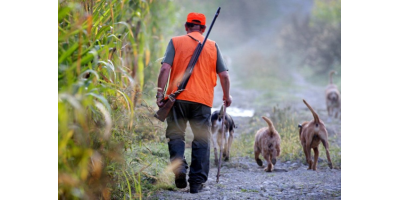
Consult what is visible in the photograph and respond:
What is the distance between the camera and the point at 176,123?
5289mm

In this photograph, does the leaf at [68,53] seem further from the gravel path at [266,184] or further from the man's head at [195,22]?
the man's head at [195,22]

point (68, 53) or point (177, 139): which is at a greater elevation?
Answer: point (68, 53)

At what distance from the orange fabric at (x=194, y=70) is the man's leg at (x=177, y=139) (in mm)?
180

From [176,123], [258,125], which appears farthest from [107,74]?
[258,125]

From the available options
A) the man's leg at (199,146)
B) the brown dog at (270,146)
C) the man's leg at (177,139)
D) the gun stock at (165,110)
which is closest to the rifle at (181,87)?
the gun stock at (165,110)

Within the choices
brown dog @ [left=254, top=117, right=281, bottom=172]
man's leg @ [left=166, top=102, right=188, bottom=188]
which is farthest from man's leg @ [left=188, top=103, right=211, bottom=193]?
brown dog @ [left=254, top=117, right=281, bottom=172]

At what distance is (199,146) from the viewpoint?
5.35 m

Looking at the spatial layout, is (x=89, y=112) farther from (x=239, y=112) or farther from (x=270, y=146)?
(x=239, y=112)

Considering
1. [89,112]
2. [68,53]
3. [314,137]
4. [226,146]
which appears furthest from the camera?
[226,146]

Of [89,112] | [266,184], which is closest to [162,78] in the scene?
[89,112]

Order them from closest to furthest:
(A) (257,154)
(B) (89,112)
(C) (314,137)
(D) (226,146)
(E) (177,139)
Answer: (B) (89,112), (E) (177,139), (C) (314,137), (A) (257,154), (D) (226,146)

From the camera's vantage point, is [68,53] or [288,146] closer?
[68,53]

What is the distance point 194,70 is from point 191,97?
28cm

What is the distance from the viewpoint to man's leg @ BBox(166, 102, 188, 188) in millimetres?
5211
